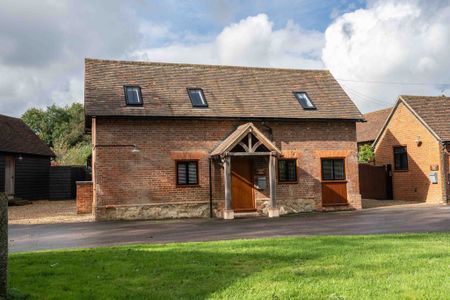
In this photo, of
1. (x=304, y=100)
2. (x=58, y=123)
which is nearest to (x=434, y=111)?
(x=304, y=100)

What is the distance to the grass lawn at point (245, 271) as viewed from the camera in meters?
5.68

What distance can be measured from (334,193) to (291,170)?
7.43 feet

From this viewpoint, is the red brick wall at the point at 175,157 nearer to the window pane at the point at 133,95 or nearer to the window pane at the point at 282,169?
the window pane at the point at 282,169

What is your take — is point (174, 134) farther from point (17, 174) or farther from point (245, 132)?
point (17, 174)

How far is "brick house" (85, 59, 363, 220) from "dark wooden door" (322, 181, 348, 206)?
4 centimetres

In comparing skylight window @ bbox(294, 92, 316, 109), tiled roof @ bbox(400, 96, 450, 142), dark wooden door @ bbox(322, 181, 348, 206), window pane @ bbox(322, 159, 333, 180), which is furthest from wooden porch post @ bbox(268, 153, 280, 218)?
tiled roof @ bbox(400, 96, 450, 142)

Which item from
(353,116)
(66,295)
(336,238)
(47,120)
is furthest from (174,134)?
(47,120)

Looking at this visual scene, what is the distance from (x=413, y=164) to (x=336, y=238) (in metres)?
16.0

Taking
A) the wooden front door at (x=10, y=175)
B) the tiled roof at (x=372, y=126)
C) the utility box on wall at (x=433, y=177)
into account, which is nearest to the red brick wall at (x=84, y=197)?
the wooden front door at (x=10, y=175)

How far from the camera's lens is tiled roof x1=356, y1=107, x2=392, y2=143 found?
31797mm

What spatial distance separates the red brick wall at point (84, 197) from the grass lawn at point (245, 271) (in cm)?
1079

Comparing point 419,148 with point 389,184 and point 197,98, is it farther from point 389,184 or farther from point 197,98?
point 197,98

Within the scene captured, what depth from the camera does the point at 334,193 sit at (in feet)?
66.2

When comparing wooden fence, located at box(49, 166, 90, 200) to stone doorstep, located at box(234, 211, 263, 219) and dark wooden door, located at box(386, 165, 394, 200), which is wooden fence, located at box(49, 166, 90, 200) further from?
dark wooden door, located at box(386, 165, 394, 200)
